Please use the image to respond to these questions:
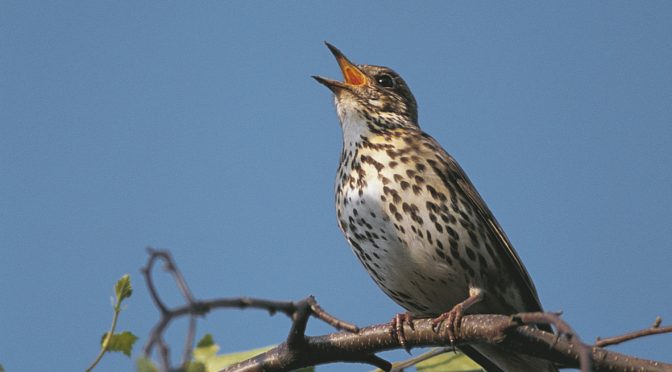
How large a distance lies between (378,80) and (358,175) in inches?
69.6

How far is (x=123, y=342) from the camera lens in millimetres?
3904

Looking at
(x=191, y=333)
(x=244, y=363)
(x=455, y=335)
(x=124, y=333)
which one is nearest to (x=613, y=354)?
(x=455, y=335)

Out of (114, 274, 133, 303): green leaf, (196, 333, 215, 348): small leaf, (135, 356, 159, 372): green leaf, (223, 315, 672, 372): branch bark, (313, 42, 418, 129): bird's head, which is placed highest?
(313, 42, 418, 129): bird's head

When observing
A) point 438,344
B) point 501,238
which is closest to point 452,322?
point 438,344

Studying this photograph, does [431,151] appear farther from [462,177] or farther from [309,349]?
[309,349]

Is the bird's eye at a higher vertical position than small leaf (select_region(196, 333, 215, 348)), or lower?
higher

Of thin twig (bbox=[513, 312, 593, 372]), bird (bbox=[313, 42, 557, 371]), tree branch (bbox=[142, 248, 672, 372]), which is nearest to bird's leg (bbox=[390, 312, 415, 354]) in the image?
tree branch (bbox=[142, 248, 672, 372])

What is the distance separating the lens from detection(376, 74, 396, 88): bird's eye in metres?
8.22

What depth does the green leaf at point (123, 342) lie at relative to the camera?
3869 millimetres

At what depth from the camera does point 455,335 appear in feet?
17.1

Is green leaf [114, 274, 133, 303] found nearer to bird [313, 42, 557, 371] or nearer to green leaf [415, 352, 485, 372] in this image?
green leaf [415, 352, 485, 372]

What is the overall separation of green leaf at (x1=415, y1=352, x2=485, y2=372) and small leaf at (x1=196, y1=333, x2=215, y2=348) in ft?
5.39

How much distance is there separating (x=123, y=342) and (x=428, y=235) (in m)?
2.97

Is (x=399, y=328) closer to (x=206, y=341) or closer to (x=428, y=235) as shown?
(x=428, y=235)
